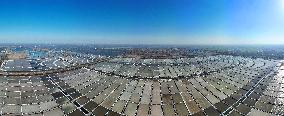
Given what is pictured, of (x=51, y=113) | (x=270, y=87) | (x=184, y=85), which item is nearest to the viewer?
(x=51, y=113)

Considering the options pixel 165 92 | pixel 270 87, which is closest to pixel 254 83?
pixel 270 87

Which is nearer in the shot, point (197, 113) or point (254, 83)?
point (197, 113)

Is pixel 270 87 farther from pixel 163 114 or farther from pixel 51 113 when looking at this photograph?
pixel 51 113

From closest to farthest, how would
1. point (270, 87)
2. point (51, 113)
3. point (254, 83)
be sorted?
1. point (51, 113)
2. point (270, 87)
3. point (254, 83)

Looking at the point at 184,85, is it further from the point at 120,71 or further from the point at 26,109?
the point at 26,109

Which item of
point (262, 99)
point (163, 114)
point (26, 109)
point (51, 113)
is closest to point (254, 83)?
point (262, 99)

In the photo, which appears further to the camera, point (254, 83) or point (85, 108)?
point (254, 83)

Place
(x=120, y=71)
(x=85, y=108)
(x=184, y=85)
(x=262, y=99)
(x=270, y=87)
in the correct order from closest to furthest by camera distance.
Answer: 1. (x=85, y=108)
2. (x=262, y=99)
3. (x=184, y=85)
4. (x=270, y=87)
5. (x=120, y=71)

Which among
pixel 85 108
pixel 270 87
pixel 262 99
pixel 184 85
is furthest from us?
pixel 270 87
